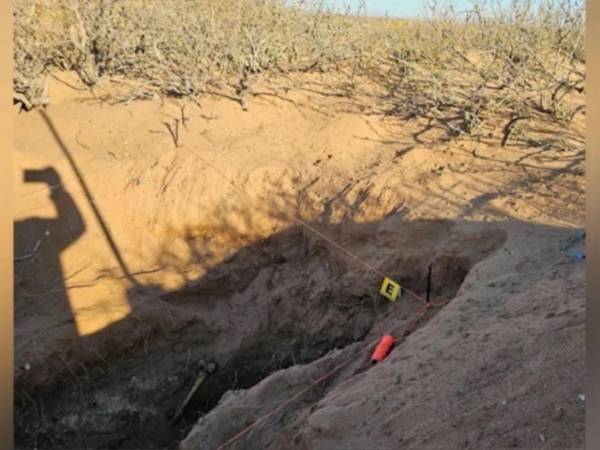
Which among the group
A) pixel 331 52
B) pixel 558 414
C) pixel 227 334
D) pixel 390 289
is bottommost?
pixel 227 334

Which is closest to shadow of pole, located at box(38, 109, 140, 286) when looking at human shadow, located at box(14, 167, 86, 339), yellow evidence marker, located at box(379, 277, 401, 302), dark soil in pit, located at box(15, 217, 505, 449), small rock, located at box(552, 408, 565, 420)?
human shadow, located at box(14, 167, 86, 339)

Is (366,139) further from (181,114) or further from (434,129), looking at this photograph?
(181,114)

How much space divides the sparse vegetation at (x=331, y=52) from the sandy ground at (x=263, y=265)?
624mm

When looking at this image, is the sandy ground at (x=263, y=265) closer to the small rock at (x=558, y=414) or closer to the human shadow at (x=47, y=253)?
the human shadow at (x=47, y=253)

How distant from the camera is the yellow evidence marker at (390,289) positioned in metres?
5.96

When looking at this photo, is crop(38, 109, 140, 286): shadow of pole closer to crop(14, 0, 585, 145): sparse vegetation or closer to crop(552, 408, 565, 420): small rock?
crop(14, 0, 585, 145): sparse vegetation

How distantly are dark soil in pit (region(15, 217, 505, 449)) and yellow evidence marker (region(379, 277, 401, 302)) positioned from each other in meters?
0.08

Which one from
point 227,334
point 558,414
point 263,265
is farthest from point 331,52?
point 558,414

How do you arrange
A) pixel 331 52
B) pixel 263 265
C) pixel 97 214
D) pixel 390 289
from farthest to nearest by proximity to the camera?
pixel 331 52
pixel 97 214
pixel 263 265
pixel 390 289

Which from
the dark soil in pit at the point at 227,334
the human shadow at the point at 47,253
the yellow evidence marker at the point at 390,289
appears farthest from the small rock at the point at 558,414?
the human shadow at the point at 47,253

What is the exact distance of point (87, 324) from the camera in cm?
639

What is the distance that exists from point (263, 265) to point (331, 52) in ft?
12.5

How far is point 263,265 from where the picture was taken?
7.07 meters

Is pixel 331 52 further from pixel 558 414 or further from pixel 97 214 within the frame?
pixel 558 414
